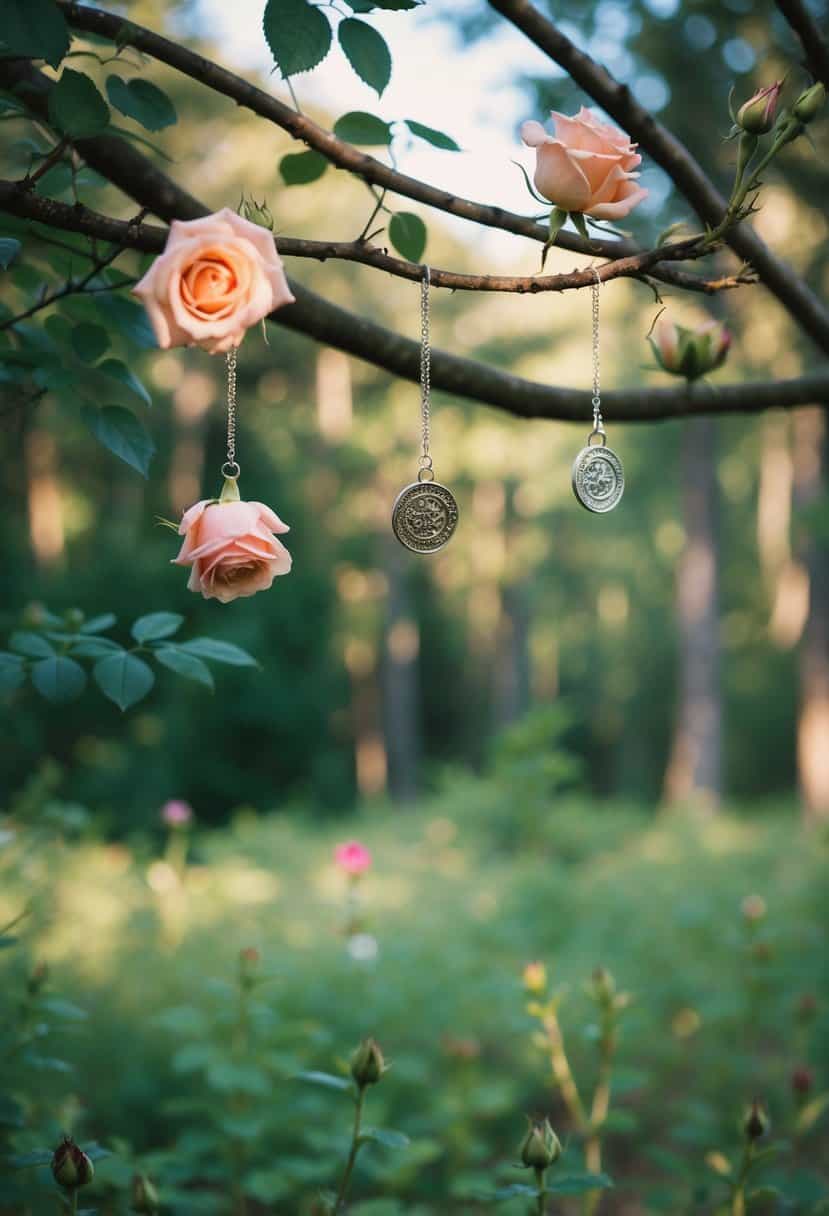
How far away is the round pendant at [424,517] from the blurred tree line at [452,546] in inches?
32.6

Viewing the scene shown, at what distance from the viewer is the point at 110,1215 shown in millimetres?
2479

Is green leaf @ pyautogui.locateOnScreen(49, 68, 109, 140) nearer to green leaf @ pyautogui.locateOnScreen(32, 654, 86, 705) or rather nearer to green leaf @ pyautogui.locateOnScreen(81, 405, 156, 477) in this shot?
green leaf @ pyautogui.locateOnScreen(81, 405, 156, 477)

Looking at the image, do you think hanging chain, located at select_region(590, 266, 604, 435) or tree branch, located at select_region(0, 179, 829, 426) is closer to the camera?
hanging chain, located at select_region(590, 266, 604, 435)

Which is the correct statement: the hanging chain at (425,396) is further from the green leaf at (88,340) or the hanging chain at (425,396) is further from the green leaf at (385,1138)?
the green leaf at (385,1138)

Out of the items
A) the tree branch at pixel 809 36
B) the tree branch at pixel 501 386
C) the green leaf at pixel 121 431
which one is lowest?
the green leaf at pixel 121 431

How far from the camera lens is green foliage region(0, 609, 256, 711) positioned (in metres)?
1.45

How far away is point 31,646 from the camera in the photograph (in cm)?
160

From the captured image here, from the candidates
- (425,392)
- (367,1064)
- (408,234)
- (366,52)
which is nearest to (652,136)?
(408,234)

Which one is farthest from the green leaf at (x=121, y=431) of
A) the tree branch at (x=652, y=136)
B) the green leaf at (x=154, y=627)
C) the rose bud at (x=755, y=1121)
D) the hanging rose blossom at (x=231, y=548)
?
the rose bud at (x=755, y=1121)

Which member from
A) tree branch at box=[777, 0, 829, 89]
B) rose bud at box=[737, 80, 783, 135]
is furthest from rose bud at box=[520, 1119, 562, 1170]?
tree branch at box=[777, 0, 829, 89]

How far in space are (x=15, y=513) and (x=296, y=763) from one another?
5.44m

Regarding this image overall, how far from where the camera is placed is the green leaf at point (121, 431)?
153 cm

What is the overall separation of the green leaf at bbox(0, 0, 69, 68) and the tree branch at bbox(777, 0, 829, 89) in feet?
3.53

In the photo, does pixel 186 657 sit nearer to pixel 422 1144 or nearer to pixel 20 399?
pixel 20 399
